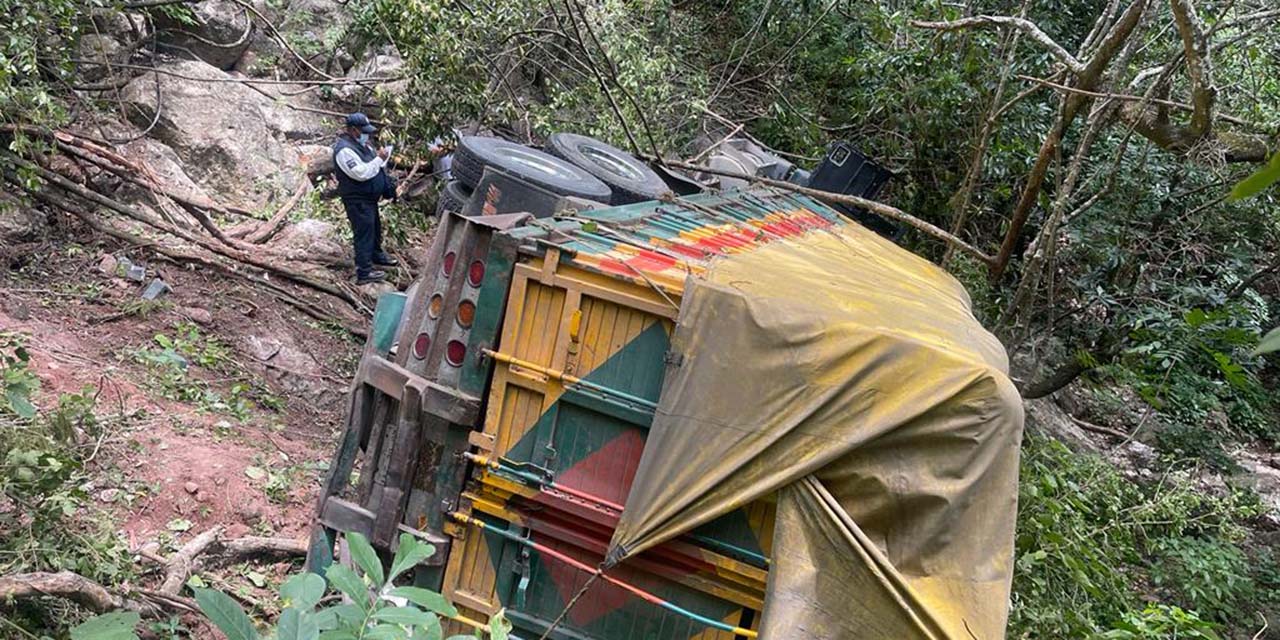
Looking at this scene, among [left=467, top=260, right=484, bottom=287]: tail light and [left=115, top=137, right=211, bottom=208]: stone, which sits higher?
[left=467, top=260, right=484, bottom=287]: tail light

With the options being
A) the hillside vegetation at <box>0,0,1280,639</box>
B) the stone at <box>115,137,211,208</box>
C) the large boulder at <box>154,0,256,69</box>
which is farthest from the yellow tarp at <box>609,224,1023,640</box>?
the large boulder at <box>154,0,256,69</box>

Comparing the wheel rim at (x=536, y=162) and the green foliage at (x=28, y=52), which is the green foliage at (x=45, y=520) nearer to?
the wheel rim at (x=536, y=162)

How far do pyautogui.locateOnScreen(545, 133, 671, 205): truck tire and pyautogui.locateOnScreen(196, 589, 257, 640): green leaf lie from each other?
4100 millimetres

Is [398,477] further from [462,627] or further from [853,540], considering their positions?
[853,540]

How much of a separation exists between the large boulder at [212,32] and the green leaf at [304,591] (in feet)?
32.9

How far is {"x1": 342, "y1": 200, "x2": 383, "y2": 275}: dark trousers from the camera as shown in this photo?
27.5 feet

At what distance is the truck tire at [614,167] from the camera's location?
6176 mm

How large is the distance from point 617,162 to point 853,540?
15.1ft

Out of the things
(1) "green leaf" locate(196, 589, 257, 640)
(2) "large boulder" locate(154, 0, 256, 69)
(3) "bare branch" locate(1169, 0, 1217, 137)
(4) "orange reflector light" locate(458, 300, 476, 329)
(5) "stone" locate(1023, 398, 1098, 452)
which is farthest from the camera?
(2) "large boulder" locate(154, 0, 256, 69)

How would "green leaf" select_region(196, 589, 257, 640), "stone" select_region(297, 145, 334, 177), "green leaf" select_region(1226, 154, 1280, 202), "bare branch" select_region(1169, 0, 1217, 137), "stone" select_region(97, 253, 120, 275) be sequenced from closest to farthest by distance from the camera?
"green leaf" select_region(1226, 154, 1280, 202) < "green leaf" select_region(196, 589, 257, 640) < "bare branch" select_region(1169, 0, 1217, 137) < "stone" select_region(97, 253, 120, 275) < "stone" select_region(297, 145, 334, 177)

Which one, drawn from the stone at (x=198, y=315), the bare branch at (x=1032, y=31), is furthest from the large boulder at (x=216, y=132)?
the bare branch at (x=1032, y=31)

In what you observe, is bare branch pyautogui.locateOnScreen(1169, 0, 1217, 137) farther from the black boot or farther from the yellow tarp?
the black boot

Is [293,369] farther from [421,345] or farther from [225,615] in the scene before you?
[225,615]

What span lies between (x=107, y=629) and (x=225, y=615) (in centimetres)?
43
